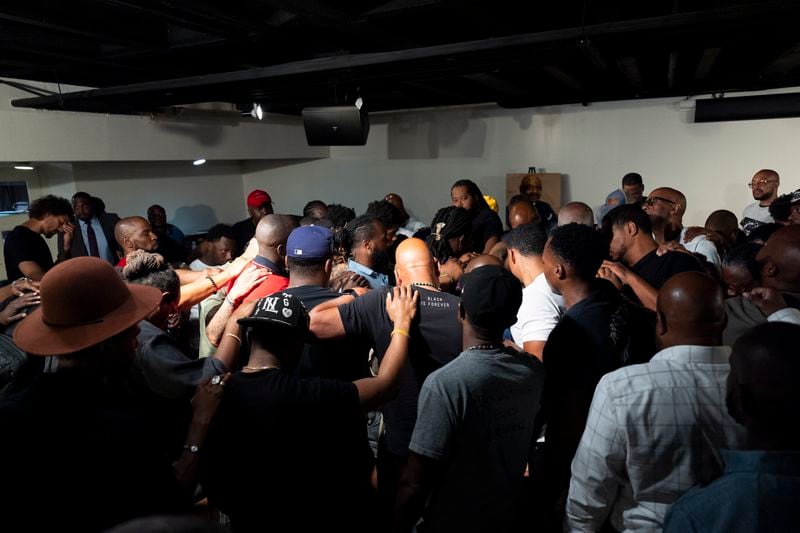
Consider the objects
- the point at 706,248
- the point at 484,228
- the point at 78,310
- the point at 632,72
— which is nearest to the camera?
the point at 78,310

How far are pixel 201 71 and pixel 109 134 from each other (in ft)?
5.99

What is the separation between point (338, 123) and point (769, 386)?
480 cm

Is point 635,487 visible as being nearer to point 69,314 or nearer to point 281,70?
point 69,314

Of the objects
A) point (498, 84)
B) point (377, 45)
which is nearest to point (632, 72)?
point (498, 84)

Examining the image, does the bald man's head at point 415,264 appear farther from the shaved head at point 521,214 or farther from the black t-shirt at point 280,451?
the shaved head at point 521,214

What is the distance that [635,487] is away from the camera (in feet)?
4.57

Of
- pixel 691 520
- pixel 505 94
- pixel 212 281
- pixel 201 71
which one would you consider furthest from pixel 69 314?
pixel 505 94

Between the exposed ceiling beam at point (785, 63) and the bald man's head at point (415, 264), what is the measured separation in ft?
14.3

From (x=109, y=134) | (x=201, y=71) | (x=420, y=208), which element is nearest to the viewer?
(x=201, y=71)

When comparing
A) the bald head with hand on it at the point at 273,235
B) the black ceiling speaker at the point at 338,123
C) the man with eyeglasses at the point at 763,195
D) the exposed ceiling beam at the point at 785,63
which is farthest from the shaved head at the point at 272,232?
the exposed ceiling beam at the point at 785,63

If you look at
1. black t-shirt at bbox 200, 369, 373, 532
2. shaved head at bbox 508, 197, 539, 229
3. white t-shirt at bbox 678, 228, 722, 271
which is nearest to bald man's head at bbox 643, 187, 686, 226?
white t-shirt at bbox 678, 228, 722, 271

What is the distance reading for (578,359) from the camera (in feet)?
6.08

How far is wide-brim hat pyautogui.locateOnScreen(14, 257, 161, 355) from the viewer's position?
134cm

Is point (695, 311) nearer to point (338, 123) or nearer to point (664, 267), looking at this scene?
point (664, 267)
